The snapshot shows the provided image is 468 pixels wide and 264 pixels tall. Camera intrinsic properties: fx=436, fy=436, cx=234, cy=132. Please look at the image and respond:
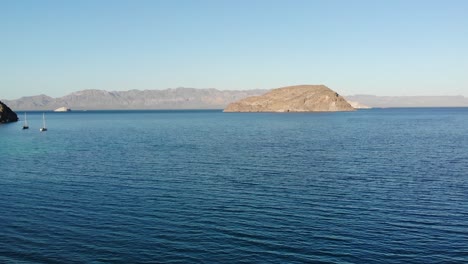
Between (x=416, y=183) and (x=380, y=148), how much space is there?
4020 cm

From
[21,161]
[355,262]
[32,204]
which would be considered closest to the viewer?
[355,262]

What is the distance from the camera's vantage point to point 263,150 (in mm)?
88188

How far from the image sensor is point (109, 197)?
145 ft

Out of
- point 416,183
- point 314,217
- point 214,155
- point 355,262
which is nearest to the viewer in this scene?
point 355,262

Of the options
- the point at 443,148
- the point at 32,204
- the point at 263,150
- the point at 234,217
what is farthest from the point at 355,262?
the point at 443,148

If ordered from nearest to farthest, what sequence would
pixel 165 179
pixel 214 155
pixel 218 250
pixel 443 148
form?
pixel 218 250
pixel 165 179
pixel 214 155
pixel 443 148

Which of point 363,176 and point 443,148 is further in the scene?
point 443,148

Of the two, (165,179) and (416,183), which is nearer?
(416,183)

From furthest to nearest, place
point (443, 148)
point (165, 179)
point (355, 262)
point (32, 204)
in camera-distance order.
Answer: point (443, 148)
point (165, 179)
point (32, 204)
point (355, 262)

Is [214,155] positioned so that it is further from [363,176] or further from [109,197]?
[109,197]

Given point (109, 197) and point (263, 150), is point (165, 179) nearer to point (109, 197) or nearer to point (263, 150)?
point (109, 197)

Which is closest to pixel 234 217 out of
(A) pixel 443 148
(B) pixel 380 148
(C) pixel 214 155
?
(C) pixel 214 155

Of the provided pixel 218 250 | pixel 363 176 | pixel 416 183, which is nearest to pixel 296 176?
pixel 363 176

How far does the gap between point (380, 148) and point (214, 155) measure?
1370 inches
